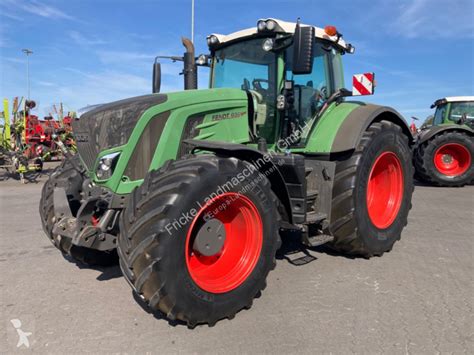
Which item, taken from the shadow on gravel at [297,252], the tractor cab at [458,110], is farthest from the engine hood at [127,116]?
the tractor cab at [458,110]

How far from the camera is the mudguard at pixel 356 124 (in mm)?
3861

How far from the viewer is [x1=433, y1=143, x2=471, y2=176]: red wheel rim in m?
9.59

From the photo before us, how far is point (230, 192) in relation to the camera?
282cm

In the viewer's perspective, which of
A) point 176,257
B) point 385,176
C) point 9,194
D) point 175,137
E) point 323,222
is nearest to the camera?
point 176,257

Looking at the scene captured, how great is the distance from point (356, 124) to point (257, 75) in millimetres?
1202

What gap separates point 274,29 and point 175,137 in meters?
1.58

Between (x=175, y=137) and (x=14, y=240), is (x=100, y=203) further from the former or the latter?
(x=14, y=240)

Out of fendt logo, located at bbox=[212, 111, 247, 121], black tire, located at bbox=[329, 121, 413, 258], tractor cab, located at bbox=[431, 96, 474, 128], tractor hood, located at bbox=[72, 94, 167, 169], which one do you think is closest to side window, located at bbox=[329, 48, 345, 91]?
black tire, located at bbox=[329, 121, 413, 258]

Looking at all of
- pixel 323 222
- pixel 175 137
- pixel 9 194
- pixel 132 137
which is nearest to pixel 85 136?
pixel 132 137

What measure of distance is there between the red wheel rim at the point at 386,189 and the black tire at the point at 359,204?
0.73 feet

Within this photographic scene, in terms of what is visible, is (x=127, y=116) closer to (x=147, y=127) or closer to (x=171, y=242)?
(x=147, y=127)

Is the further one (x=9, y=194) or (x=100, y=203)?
(x=9, y=194)

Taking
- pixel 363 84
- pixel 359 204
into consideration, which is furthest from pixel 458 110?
pixel 359 204

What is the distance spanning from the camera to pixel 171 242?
2.48m
